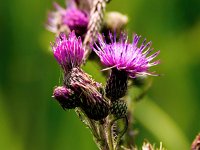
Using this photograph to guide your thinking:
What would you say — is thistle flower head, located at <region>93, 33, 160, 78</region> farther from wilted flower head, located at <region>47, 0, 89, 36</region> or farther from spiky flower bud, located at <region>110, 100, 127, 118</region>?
wilted flower head, located at <region>47, 0, 89, 36</region>

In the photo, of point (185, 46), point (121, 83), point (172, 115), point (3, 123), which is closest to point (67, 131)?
point (3, 123)

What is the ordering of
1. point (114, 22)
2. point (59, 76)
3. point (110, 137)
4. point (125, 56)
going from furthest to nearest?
point (59, 76) < point (114, 22) < point (125, 56) < point (110, 137)

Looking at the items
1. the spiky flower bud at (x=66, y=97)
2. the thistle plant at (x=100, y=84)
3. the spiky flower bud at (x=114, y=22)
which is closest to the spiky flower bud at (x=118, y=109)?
the thistle plant at (x=100, y=84)

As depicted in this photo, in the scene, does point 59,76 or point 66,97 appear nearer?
point 66,97

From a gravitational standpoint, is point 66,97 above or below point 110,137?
above

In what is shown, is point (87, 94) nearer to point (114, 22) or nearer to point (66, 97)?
point (66, 97)

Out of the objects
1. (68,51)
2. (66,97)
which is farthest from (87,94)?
(68,51)

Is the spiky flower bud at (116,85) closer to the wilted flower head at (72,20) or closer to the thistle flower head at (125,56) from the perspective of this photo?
the thistle flower head at (125,56)

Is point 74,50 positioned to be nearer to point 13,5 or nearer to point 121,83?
point 121,83
